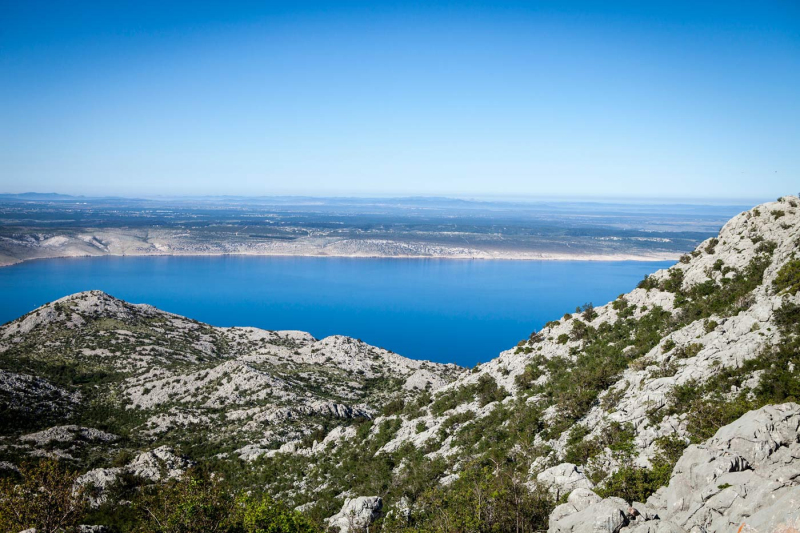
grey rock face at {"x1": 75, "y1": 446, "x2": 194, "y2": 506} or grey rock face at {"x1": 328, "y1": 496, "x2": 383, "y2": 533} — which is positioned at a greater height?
grey rock face at {"x1": 328, "y1": 496, "x2": 383, "y2": 533}

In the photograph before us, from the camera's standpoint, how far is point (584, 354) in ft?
66.5

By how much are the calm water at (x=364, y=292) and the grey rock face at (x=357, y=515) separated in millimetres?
59420

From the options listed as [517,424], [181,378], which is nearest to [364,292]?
[181,378]

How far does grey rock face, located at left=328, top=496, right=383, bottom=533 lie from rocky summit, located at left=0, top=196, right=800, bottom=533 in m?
0.07

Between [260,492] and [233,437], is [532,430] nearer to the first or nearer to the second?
[260,492]

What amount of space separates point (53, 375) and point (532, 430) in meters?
37.4

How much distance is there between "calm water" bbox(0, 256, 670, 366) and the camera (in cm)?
9150

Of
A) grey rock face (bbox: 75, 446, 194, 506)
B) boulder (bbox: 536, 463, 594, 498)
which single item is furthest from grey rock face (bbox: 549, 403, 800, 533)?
grey rock face (bbox: 75, 446, 194, 506)

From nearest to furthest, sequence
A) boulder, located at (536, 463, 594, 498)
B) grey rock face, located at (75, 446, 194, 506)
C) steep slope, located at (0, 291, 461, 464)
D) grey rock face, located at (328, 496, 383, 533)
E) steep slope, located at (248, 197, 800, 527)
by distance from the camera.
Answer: boulder, located at (536, 463, 594, 498) → steep slope, located at (248, 197, 800, 527) → grey rock face, located at (328, 496, 383, 533) → grey rock face, located at (75, 446, 194, 506) → steep slope, located at (0, 291, 461, 464)

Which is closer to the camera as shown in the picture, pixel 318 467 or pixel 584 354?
pixel 584 354

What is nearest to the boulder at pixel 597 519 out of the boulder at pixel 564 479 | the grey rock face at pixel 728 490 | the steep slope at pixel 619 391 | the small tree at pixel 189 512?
the grey rock face at pixel 728 490

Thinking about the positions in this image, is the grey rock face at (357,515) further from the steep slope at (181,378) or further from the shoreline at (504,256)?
the shoreline at (504,256)

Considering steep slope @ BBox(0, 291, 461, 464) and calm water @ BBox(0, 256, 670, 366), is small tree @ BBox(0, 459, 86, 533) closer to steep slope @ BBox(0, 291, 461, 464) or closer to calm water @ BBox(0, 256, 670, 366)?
steep slope @ BBox(0, 291, 461, 464)

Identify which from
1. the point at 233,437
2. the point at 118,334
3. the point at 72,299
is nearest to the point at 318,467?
the point at 233,437
